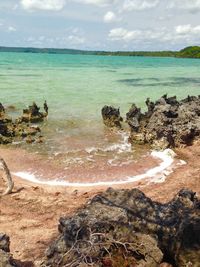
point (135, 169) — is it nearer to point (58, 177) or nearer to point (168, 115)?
point (58, 177)

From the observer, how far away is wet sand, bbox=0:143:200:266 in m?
10.9

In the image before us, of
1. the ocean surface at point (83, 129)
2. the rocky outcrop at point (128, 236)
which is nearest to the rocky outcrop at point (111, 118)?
the ocean surface at point (83, 129)

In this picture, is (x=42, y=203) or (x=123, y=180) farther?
(x=123, y=180)

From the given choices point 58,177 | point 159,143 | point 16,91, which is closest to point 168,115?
point 159,143

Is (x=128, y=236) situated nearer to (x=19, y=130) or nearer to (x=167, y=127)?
(x=167, y=127)

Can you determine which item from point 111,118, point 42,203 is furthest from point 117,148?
point 42,203

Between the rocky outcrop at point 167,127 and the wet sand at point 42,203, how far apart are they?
8.85 ft

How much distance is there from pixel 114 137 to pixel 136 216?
13.2m

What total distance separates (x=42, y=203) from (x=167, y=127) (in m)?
9.35

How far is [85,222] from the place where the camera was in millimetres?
8992

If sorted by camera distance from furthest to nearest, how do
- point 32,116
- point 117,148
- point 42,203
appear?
point 32,116 < point 117,148 < point 42,203

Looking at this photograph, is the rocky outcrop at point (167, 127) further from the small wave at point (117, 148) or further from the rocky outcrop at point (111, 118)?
the rocky outcrop at point (111, 118)

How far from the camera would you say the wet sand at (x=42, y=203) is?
1088 cm

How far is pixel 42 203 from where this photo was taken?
1350cm
